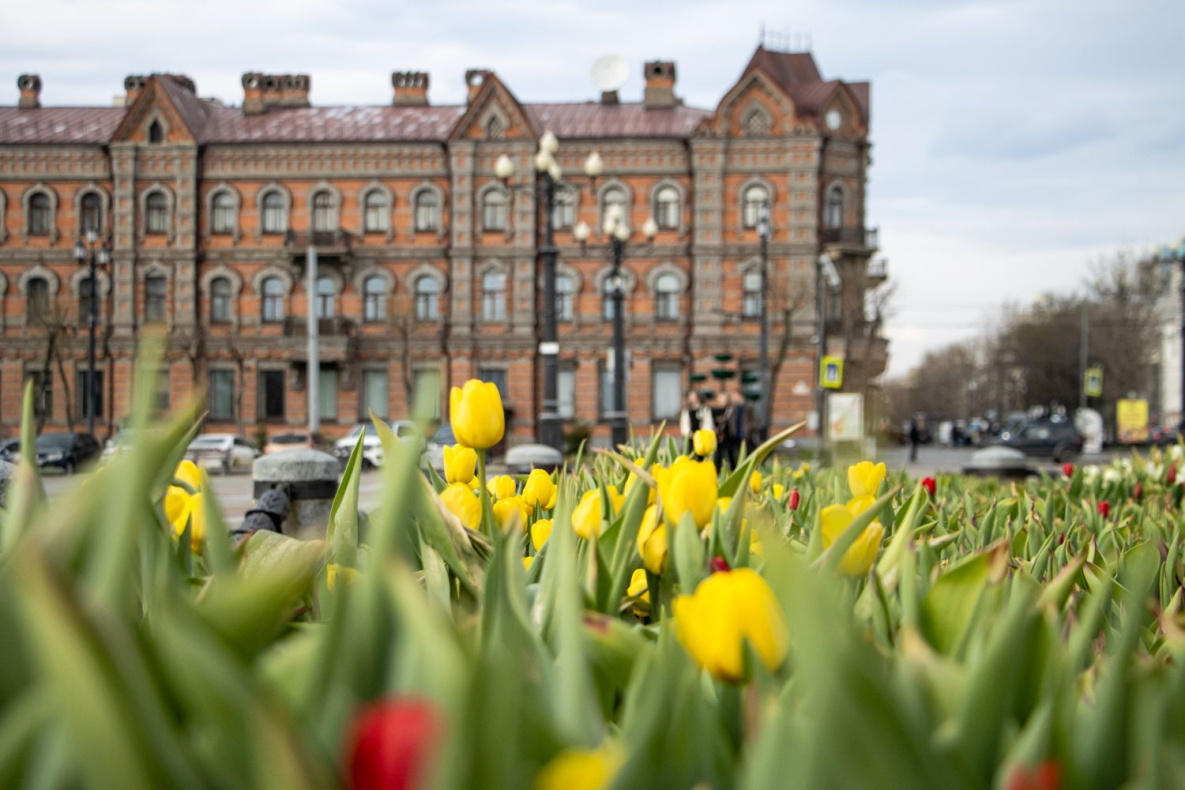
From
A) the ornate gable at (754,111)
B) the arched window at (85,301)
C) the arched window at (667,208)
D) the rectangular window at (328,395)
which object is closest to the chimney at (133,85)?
the arched window at (85,301)

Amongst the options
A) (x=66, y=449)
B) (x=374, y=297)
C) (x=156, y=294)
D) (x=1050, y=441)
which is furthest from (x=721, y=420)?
(x=156, y=294)

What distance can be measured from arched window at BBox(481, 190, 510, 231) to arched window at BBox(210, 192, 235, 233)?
823 cm

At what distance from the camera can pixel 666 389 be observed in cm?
3550

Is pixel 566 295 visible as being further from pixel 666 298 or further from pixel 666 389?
pixel 666 389

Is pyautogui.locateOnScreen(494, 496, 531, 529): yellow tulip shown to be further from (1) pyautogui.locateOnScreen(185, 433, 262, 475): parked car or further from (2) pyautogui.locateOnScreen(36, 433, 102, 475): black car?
(2) pyautogui.locateOnScreen(36, 433, 102, 475): black car

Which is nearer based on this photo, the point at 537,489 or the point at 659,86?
the point at 537,489

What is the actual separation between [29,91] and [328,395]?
1543cm

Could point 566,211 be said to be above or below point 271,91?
below

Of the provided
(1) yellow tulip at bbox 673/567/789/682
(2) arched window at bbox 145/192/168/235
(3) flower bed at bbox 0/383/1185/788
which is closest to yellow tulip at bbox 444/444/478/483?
(3) flower bed at bbox 0/383/1185/788

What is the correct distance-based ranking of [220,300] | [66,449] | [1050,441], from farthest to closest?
[1050,441] < [220,300] < [66,449]

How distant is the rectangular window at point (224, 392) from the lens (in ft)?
118

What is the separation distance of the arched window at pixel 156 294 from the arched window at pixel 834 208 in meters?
21.6

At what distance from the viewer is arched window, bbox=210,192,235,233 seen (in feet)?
117

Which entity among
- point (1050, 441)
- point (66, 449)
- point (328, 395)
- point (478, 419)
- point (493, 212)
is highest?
point (493, 212)
